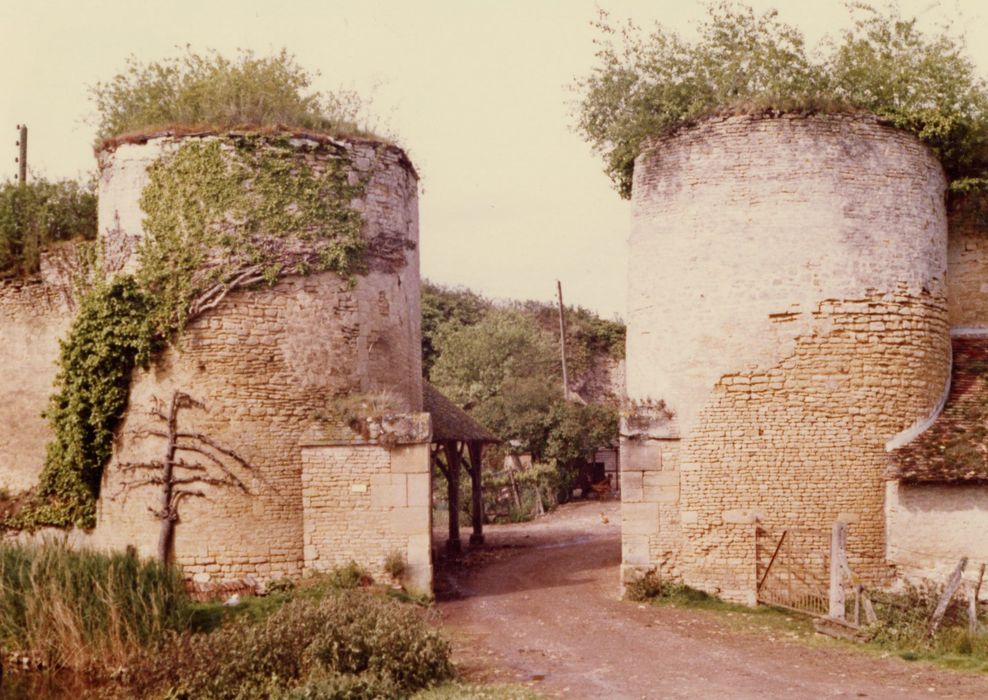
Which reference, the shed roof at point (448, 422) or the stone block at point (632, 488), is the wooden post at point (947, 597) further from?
the shed roof at point (448, 422)

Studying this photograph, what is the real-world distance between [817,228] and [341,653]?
8459 mm

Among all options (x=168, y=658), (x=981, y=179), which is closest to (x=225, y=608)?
(x=168, y=658)

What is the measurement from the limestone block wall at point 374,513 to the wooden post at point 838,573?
507 centimetres

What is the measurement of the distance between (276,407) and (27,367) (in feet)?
16.5

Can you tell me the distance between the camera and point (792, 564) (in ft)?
45.8

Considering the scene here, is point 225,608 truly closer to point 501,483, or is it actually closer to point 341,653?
point 341,653

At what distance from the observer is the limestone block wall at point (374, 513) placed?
14.1m

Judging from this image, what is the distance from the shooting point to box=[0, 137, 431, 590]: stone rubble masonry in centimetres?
1413

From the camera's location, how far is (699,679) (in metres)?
10.2

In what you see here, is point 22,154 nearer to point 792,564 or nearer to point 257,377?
point 257,377

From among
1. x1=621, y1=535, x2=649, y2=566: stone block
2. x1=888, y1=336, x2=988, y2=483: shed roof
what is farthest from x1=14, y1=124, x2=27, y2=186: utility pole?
x1=888, y1=336, x2=988, y2=483: shed roof

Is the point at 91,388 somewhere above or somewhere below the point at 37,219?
below

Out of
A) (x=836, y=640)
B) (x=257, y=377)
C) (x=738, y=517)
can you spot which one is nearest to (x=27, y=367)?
(x=257, y=377)

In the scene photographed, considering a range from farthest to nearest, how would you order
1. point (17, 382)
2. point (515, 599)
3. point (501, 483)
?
point (501, 483)
point (17, 382)
point (515, 599)
